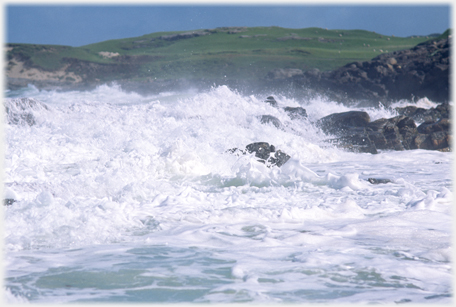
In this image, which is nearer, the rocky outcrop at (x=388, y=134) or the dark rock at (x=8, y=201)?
the dark rock at (x=8, y=201)

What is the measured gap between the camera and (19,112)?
9508 millimetres

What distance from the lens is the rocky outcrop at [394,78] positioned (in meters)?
19.8

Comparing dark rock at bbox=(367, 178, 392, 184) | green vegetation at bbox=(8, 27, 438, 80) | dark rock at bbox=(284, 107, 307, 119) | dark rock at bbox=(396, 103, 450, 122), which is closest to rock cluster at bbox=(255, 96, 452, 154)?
dark rock at bbox=(284, 107, 307, 119)

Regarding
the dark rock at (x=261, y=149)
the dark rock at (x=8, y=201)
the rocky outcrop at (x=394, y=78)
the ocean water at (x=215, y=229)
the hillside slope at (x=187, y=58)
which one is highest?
the hillside slope at (x=187, y=58)

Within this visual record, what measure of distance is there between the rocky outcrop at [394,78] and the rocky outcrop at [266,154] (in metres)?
15.9

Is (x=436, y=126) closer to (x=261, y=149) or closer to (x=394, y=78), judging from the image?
(x=261, y=149)

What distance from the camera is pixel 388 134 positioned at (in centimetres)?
970

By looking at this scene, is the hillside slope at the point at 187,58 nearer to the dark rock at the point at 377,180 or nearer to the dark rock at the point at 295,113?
the dark rock at the point at 295,113

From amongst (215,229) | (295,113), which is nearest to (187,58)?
(295,113)

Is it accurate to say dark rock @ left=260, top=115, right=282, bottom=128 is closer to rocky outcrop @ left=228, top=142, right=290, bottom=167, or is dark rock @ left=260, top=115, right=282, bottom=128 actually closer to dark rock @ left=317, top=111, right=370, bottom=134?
dark rock @ left=317, top=111, right=370, bottom=134

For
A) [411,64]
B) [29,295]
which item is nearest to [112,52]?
[411,64]

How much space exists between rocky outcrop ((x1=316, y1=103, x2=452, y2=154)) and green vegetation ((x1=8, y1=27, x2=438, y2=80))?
2941 cm

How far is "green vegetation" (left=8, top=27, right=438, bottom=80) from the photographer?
44125mm

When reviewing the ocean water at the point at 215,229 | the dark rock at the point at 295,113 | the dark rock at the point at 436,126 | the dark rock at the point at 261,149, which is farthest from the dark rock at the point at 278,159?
the dark rock at the point at 295,113
